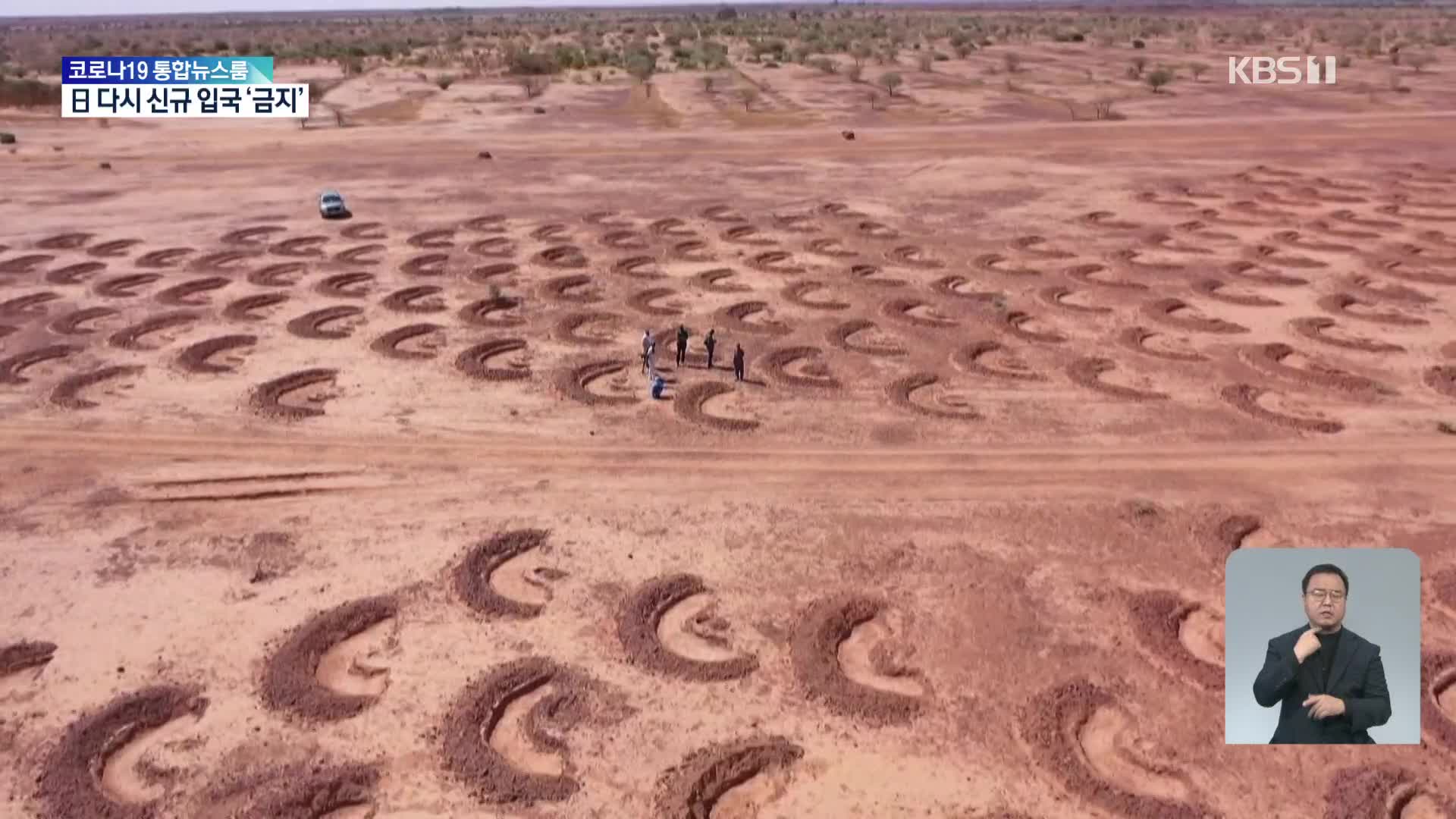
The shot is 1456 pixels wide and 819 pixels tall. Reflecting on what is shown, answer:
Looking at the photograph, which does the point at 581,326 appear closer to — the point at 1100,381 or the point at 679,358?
the point at 679,358

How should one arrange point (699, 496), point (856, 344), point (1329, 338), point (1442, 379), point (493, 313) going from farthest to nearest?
point (493, 313)
point (1329, 338)
point (856, 344)
point (1442, 379)
point (699, 496)

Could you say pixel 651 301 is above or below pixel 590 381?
above

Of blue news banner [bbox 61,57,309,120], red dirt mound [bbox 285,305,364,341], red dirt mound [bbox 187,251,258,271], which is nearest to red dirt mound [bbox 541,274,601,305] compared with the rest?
red dirt mound [bbox 285,305,364,341]

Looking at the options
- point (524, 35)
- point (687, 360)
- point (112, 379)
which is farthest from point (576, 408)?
point (524, 35)

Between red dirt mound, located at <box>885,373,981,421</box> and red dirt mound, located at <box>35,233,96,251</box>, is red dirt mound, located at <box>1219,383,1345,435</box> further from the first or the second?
red dirt mound, located at <box>35,233,96,251</box>

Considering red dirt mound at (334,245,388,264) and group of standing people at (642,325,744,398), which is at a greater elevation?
red dirt mound at (334,245,388,264)

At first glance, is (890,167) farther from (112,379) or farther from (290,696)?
(290,696)

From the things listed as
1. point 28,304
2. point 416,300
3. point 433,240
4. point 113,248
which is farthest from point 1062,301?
point 113,248
